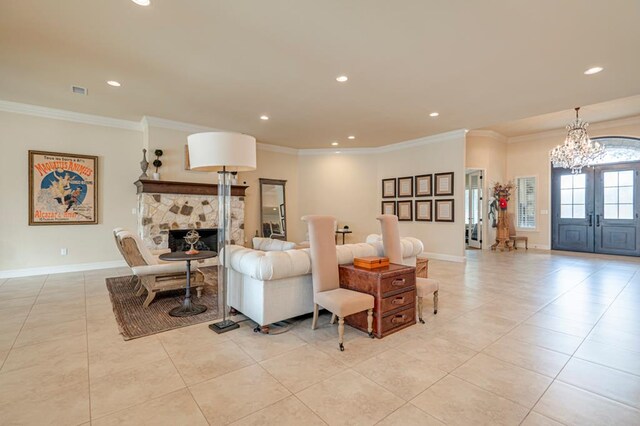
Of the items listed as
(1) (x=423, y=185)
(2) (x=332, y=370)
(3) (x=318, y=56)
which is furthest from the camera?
(1) (x=423, y=185)

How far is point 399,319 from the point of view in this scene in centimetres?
310

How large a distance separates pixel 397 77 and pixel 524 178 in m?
7.40

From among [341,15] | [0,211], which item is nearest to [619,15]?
[341,15]

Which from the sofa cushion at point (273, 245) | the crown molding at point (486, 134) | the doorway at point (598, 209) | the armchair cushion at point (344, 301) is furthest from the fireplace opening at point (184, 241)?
the doorway at point (598, 209)

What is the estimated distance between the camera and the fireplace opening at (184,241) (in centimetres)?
621

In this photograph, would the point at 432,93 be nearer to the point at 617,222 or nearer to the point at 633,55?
the point at 633,55

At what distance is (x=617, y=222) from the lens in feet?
25.6

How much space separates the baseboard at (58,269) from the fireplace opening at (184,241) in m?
1.21

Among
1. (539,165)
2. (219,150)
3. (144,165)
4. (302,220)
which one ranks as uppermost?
(539,165)

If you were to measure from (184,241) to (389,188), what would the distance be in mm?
5498

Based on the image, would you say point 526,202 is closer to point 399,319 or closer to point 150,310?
point 399,319

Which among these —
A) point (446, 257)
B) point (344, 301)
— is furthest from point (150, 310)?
point (446, 257)

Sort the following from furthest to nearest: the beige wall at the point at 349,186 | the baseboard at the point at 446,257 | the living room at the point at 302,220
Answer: the beige wall at the point at 349,186 < the baseboard at the point at 446,257 < the living room at the point at 302,220

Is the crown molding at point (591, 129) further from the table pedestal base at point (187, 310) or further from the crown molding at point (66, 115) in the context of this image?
the crown molding at point (66, 115)
